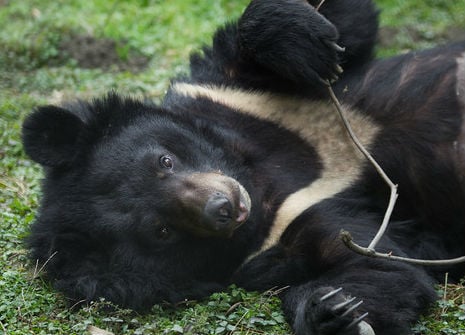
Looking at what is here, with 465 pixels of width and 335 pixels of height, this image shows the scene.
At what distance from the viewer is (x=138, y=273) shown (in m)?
4.58

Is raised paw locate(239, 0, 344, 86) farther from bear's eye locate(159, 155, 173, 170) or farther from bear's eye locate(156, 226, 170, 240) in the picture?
bear's eye locate(156, 226, 170, 240)

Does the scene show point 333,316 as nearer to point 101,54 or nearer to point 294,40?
point 294,40

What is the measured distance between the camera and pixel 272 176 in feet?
16.6

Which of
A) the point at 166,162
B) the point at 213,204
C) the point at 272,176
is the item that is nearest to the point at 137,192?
the point at 166,162

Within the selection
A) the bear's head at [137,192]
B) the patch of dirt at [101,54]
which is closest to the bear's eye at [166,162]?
the bear's head at [137,192]

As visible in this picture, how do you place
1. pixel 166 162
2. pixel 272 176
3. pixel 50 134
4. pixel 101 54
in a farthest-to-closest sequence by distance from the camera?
pixel 101 54
pixel 272 176
pixel 50 134
pixel 166 162

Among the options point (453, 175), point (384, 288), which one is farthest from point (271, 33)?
point (384, 288)

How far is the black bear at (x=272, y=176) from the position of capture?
14.8 ft

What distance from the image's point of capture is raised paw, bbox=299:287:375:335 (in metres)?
4.00

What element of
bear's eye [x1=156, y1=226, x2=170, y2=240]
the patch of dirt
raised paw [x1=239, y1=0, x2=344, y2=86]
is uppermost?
raised paw [x1=239, y1=0, x2=344, y2=86]

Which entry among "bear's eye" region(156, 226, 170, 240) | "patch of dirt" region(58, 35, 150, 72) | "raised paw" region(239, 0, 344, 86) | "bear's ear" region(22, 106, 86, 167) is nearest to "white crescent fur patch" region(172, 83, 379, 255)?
"raised paw" region(239, 0, 344, 86)

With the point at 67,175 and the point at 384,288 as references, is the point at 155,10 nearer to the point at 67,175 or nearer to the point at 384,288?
the point at 67,175

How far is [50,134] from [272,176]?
134 centimetres

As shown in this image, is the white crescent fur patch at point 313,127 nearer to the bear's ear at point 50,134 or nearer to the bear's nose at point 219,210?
the bear's nose at point 219,210
